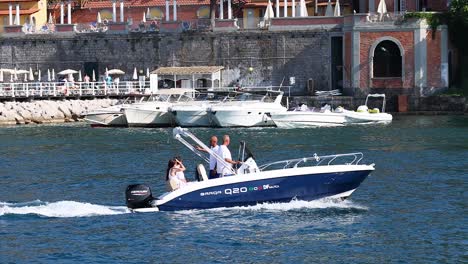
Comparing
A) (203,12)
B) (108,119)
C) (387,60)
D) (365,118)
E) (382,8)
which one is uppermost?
(203,12)

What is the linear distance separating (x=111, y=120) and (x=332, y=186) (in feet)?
115

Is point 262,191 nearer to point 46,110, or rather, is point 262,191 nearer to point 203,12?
point 46,110

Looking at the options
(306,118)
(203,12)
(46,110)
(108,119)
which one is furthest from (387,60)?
(46,110)

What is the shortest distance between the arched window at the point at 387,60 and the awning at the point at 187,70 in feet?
33.6

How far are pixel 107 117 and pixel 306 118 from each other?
11089 millimetres

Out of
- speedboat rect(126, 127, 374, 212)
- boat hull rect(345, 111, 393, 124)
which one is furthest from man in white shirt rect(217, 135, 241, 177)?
boat hull rect(345, 111, 393, 124)

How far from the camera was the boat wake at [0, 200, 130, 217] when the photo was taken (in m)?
32.6

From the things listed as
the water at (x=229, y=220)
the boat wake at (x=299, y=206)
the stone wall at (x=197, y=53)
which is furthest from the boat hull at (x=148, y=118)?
the boat wake at (x=299, y=206)

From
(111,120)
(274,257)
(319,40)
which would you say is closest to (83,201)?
(274,257)

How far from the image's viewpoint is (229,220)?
103 feet

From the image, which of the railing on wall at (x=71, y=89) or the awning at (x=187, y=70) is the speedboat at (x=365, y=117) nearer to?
the awning at (x=187, y=70)

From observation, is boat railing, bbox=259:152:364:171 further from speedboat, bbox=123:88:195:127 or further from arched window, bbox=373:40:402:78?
arched window, bbox=373:40:402:78

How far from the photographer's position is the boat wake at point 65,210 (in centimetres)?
3262

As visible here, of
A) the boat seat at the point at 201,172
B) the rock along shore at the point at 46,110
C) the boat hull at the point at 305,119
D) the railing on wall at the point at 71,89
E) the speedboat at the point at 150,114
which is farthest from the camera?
the railing on wall at the point at 71,89
